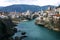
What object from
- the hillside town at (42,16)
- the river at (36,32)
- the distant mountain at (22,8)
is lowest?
the river at (36,32)

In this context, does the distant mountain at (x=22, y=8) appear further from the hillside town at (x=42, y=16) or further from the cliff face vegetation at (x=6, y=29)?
the cliff face vegetation at (x=6, y=29)

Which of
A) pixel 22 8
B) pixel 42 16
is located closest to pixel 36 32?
pixel 42 16

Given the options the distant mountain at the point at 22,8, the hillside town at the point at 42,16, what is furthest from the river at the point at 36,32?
the distant mountain at the point at 22,8

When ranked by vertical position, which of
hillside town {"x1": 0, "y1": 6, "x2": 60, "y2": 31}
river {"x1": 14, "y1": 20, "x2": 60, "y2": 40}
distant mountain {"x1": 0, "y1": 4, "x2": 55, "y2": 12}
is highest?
distant mountain {"x1": 0, "y1": 4, "x2": 55, "y2": 12}

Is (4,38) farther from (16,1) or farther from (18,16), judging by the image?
(16,1)

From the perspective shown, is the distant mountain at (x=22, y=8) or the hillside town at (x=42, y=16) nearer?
the hillside town at (x=42, y=16)

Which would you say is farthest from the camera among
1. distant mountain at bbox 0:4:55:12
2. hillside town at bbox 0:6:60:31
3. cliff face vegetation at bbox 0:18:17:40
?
distant mountain at bbox 0:4:55:12

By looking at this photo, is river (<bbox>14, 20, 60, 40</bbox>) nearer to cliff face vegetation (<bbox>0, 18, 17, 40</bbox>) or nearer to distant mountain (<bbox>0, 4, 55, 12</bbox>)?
cliff face vegetation (<bbox>0, 18, 17, 40</bbox>)

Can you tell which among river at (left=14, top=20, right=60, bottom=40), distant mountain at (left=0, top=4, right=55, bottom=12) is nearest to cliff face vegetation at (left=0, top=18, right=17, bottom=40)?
river at (left=14, top=20, right=60, bottom=40)
